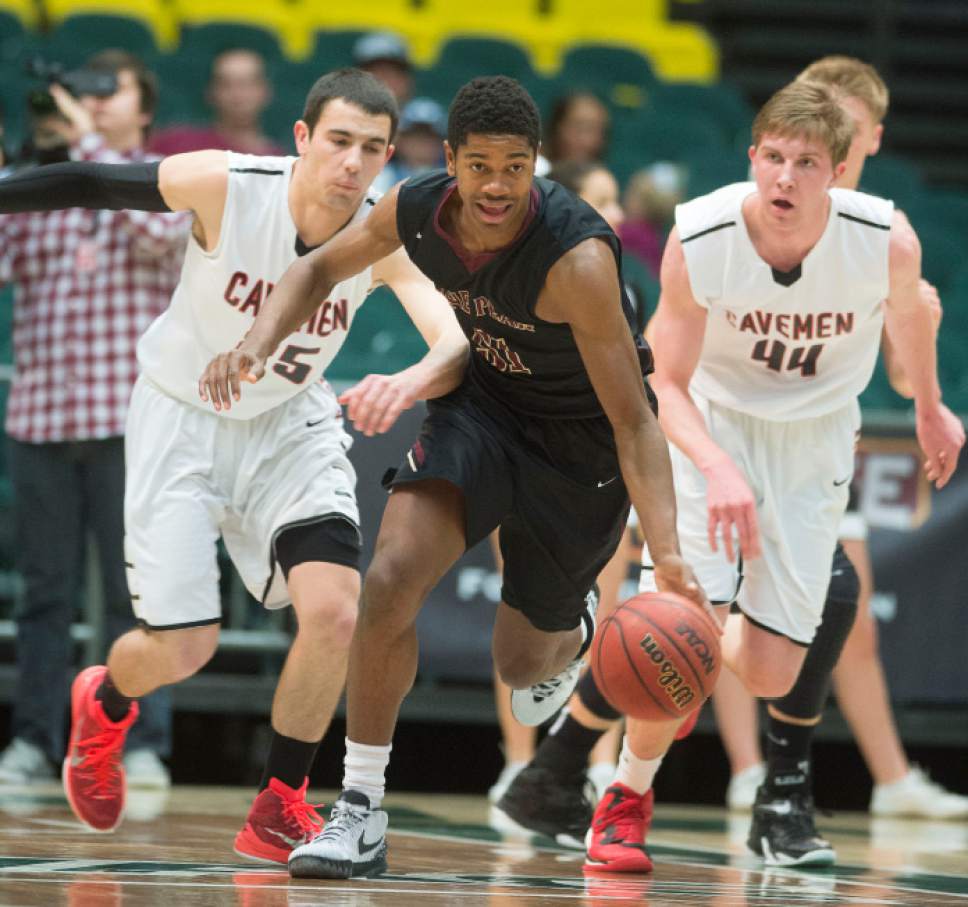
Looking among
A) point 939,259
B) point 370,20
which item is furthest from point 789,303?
point 370,20

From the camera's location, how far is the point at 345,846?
398 centimetres

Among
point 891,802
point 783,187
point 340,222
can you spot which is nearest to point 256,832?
point 340,222

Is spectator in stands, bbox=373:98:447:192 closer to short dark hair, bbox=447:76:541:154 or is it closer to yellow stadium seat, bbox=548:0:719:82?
yellow stadium seat, bbox=548:0:719:82

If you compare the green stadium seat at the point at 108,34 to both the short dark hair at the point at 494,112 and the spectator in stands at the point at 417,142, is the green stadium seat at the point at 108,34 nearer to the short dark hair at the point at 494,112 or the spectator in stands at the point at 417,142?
the spectator in stands at the point at 417,142

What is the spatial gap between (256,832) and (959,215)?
25.6ft

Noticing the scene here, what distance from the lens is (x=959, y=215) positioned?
36.1 ft

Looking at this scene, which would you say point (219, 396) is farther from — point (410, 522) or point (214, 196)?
point (214, 196)

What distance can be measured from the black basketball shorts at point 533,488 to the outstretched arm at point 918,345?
101cm

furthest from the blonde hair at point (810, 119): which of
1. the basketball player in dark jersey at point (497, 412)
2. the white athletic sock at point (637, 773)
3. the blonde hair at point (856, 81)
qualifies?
the white athletic sock at point (637, 773)

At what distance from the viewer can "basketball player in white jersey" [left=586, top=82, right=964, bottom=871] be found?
4.65 metres

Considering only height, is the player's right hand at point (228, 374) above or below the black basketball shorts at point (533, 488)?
above

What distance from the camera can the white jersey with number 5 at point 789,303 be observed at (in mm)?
4770

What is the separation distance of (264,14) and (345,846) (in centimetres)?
899

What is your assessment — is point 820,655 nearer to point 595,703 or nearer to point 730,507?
point 595,703
